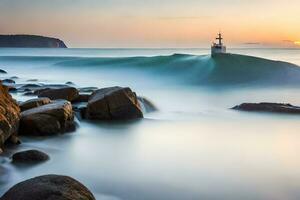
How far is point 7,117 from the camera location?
8.07 metres

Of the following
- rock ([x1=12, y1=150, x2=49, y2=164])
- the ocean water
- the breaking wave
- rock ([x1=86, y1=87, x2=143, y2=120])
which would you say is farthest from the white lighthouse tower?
rock ([x1=12, y1=150, x2=49, y2=164])

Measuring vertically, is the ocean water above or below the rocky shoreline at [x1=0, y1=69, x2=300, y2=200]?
below

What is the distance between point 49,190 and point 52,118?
17.4 ft

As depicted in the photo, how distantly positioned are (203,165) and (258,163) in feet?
2.97

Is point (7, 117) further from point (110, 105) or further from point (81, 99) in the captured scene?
point (81, 99)

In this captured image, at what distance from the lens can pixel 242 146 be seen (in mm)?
9062

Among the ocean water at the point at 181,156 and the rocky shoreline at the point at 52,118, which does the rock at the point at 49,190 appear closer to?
the rocky shoreline at the point at 52,118

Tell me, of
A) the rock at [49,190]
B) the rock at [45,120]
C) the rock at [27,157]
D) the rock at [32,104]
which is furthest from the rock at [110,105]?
the rock at [49,190]

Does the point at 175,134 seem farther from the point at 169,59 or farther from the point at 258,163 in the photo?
the point at 169,59

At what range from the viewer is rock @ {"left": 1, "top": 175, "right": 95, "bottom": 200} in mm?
4141

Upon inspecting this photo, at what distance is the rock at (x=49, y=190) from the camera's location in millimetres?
4141

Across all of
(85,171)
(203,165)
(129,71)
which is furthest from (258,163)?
(129,71)

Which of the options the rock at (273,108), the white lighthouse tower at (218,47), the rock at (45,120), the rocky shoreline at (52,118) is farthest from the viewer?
the white lighthouse tower at (218,47)

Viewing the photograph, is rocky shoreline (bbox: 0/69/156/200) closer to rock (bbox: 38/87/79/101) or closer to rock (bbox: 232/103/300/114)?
rock (bbox: 38/87/79/101)
